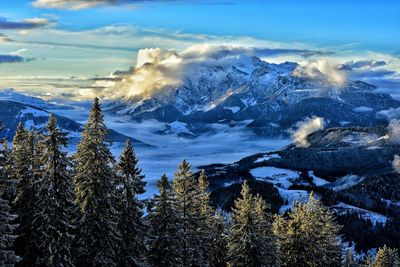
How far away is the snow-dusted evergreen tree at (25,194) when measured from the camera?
3966 cm

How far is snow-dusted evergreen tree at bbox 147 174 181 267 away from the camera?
1795 inches

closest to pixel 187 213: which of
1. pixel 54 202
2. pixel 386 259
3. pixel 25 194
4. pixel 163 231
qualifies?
pixel 163 231

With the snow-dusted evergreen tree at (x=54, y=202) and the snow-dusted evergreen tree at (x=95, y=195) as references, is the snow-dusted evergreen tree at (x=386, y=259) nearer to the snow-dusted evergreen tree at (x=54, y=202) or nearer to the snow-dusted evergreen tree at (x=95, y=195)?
the snow-dusted evergreen tree at (x=95, y=195)

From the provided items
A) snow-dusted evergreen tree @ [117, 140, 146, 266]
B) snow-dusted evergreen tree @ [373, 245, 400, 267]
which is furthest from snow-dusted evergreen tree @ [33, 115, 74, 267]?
snow-dusted evergreen tree @ [373, 245, 400, 267]

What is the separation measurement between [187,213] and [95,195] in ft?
38.5

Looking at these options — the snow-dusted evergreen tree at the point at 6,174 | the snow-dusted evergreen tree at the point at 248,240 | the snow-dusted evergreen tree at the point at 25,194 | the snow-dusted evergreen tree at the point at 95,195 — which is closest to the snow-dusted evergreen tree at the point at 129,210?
the snow-dusted evergreen tree at the point at 95,195

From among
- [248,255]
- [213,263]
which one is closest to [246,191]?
[248,255]

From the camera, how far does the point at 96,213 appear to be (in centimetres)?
4019

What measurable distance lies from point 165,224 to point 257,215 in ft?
34.5

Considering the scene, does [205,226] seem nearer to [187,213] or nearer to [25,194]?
[187,213]

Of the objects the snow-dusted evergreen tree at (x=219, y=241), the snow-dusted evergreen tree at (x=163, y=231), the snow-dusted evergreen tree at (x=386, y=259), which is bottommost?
the snow-dusted evergreen tree at (x=386, y=259)

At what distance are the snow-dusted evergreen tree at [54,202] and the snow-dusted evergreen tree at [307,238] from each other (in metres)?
25.7

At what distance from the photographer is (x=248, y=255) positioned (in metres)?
50.8

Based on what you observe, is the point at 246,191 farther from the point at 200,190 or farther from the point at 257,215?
the point at 200,190
